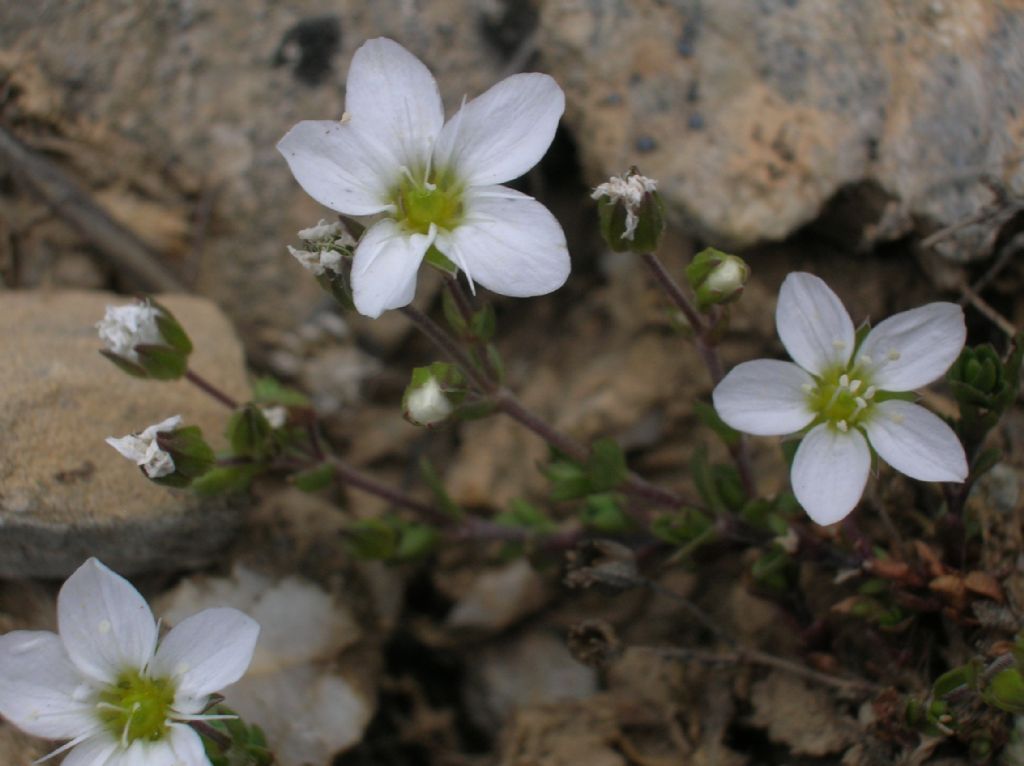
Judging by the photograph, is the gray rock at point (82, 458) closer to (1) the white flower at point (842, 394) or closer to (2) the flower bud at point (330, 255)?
(2) the flower bud at point (330, 255)

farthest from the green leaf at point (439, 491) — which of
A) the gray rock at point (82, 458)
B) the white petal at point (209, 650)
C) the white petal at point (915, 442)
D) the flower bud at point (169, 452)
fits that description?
the white petal at point (915, 442)

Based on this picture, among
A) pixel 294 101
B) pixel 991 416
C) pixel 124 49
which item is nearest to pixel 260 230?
pixel 294 101

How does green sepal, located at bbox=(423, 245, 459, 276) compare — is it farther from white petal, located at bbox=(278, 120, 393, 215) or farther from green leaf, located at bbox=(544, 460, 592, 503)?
green leaf, located at bbox=(544, 460, 592, 503)

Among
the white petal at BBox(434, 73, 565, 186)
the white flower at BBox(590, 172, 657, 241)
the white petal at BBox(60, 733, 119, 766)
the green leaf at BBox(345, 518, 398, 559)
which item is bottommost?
the green leaf at BBox(345, 518, 398, 559)

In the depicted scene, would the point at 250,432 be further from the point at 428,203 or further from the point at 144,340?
the point at 428,203

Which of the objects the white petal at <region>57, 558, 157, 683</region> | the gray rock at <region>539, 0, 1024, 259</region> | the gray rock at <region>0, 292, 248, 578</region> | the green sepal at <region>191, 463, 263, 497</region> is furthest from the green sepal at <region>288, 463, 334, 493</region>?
the gray rock at <region>539, 0, 1024, 259</region>

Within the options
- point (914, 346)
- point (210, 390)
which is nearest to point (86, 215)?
point (210, 390)

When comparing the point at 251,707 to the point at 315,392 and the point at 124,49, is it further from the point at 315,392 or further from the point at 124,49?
the point at 124,49
